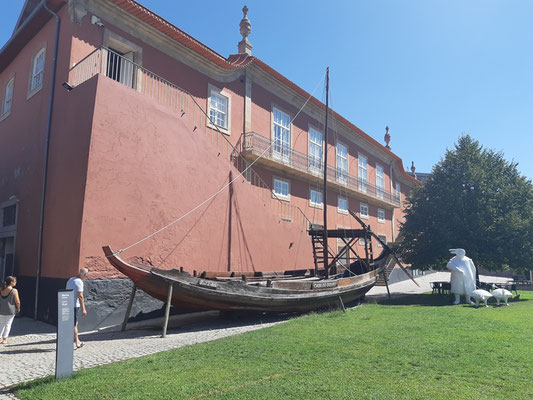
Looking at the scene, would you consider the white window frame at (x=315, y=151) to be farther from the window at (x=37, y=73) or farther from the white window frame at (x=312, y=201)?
the window at (x=37, y=73)

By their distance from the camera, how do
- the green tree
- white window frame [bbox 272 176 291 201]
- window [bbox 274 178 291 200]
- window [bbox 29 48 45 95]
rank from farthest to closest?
window [bbox 274 178 291 200], white window frame [bbox 272 176 291 201], the green tree, window [bbox 29 48 45 95]

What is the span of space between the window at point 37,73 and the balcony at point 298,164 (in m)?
7.38

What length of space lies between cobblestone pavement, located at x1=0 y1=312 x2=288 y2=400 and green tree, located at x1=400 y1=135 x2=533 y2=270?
30.0ft

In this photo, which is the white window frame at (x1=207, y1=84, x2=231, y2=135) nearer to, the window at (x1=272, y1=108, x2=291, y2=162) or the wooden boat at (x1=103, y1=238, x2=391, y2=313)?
the window at (x1=272, y1=108, x2=291, y2=162)

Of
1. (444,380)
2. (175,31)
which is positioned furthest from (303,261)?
(444,380)

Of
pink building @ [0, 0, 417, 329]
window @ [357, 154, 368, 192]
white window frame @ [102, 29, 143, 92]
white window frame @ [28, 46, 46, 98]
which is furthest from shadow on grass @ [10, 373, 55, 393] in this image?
window @ [357, 154, 368, 192]

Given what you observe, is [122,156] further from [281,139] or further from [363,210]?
[363,210]

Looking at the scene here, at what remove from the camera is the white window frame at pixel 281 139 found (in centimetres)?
1814

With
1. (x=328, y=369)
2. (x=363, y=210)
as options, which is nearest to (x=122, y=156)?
(x=328, y=369)

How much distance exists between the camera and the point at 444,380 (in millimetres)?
4566

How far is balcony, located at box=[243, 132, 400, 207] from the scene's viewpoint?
54.2 ft

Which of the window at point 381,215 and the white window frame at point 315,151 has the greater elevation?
the white window frame at point 315,151

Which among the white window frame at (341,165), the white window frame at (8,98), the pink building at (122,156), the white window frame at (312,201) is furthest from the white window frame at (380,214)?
the white window frame at (8,98)

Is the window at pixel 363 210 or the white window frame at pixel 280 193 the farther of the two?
the window at pixel 363 210
